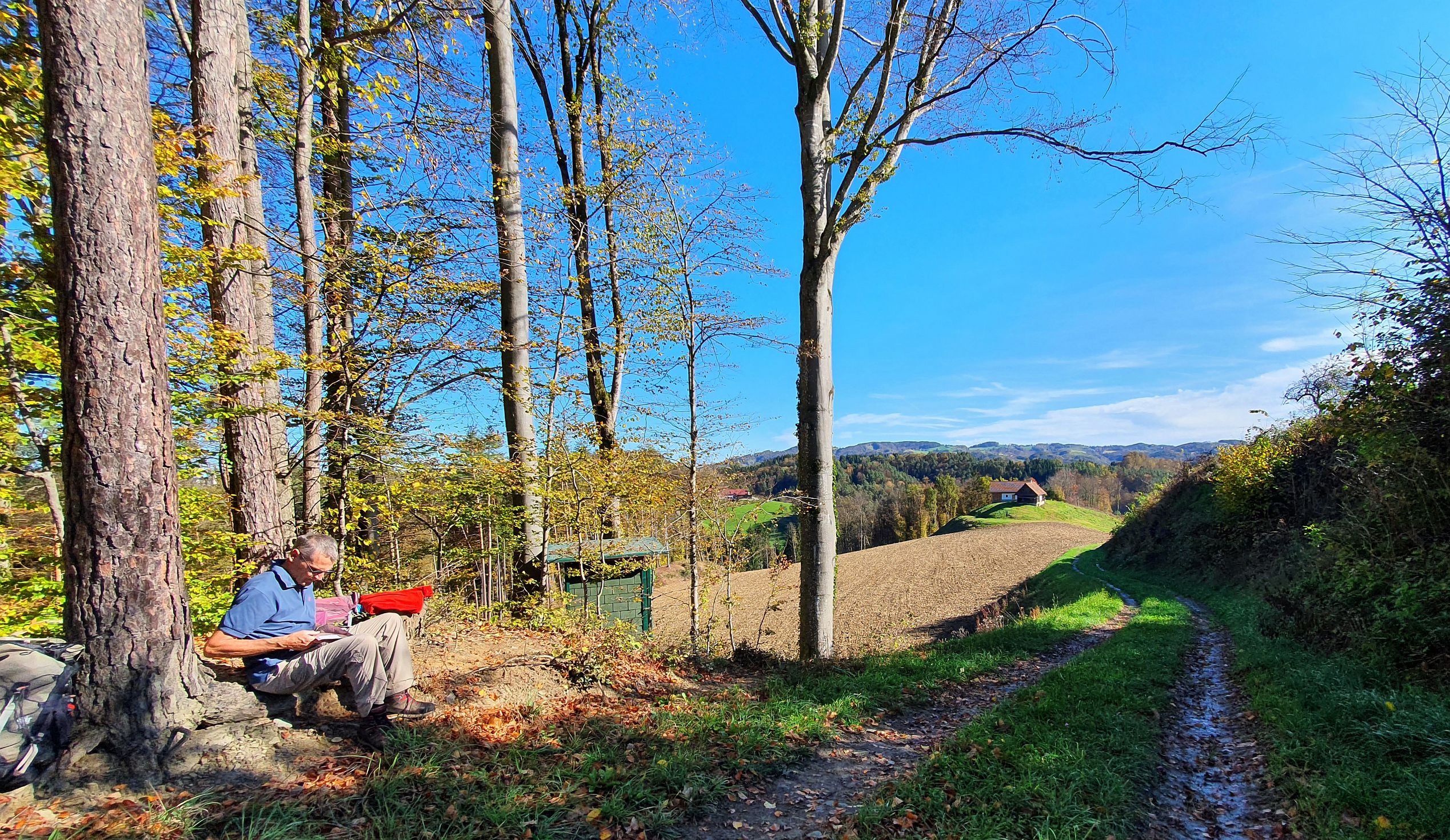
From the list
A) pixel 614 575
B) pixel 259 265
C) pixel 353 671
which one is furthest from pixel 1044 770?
pixel 259 265

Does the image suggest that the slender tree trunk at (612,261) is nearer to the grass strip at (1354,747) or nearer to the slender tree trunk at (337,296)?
the slender tree trunk at (337,296)

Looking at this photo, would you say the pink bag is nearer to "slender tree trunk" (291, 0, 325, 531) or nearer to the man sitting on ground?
the man sitting on ground

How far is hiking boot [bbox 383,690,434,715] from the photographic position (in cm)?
347

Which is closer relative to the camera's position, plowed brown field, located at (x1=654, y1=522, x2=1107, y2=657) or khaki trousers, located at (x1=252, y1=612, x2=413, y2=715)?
khaki trousers, located at (x1=252, y1=612, x2=413, y2=715)

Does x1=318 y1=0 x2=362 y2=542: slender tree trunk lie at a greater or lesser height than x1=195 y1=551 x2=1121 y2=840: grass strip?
greater

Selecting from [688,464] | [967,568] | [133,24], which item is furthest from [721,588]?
[967,568]

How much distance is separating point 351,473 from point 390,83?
4.19 metres

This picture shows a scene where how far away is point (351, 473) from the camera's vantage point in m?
5.66

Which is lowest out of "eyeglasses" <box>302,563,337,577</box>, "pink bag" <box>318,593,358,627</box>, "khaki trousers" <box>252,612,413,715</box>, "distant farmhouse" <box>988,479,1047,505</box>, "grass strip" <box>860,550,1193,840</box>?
"distant farmhouse" <box>988,479,1047,505</box>

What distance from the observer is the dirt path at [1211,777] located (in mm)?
3434

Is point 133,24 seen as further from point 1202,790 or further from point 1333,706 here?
point 1333,706

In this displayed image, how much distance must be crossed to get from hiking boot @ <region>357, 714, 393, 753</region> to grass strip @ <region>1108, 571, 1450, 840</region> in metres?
5.49

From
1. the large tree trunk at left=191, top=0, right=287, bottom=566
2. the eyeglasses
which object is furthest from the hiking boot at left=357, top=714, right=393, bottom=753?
the large tree trunk at left=191, top=0, right=287, bottom=566

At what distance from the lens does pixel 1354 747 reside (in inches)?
154
